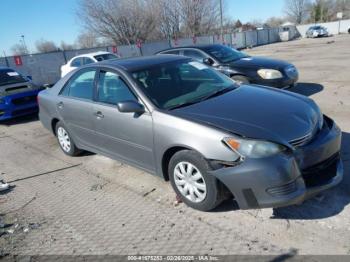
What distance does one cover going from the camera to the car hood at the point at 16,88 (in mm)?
8711

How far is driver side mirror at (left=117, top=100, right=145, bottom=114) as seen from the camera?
371cm

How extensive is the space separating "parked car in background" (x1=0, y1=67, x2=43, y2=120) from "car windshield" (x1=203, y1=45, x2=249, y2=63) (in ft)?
15.9

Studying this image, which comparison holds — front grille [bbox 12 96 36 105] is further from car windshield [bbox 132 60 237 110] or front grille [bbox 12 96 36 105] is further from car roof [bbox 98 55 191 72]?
car windshield [bbox 132 60 237 110]

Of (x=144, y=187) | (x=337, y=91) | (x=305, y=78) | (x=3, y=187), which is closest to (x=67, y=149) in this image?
(x=3, y=187)

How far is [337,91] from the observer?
8.48 m

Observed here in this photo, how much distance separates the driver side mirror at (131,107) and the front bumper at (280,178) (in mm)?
1171

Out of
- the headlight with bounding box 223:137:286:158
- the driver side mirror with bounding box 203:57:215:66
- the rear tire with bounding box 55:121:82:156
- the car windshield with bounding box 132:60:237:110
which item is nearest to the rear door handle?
the rear tire with bounding box 55:121:82:156

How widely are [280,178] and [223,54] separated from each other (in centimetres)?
651

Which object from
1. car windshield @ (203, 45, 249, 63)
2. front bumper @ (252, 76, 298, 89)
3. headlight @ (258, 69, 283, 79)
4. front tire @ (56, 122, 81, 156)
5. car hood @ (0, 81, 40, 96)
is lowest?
front tire @ (56, 122, 81, 156)

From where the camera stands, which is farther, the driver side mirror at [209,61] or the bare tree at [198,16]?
the bare tree at [198,16]

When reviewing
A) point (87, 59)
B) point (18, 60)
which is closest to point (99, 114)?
point (87, 59)

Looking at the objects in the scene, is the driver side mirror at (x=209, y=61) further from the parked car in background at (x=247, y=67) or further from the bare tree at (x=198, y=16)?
the bare tree at (x=198, y=16)

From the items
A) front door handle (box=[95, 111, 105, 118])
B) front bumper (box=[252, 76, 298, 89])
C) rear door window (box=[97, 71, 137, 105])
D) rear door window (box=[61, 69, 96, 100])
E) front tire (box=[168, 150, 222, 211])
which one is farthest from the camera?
front bumper (box=[252, 76, 298, 89])

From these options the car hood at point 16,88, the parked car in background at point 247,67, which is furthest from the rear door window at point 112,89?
the car hood at point 16,88
